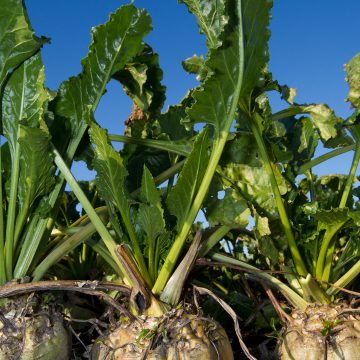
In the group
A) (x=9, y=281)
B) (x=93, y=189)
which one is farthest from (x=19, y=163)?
(x=93, y=189)

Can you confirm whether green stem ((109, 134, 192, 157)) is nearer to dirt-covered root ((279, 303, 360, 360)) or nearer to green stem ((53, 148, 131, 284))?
green stem ((53, 148, 131, 284))

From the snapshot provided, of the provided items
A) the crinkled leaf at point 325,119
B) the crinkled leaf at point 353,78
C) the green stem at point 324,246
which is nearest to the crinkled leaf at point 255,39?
the crinkled leaf at point 325,119

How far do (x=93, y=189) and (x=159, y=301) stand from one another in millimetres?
1228

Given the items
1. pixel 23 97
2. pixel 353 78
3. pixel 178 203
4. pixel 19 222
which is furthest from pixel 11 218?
pixel 353 78

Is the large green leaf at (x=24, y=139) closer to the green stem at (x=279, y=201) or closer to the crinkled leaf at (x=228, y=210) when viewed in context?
the crinkled leaf at (x=228, y=210)

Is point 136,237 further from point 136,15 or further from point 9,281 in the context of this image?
point 136,15

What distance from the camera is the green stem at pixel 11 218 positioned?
1.95 meters

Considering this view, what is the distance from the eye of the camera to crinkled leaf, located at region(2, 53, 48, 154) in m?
2.11

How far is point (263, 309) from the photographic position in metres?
2.45

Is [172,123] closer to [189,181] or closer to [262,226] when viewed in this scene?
[189,181]

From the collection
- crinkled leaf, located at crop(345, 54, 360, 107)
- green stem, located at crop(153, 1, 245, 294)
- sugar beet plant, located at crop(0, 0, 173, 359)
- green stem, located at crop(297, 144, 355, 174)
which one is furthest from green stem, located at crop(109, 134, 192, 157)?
crinkled leaf, located at crop(345, 54, 360, 107)

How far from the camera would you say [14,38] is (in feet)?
6.95

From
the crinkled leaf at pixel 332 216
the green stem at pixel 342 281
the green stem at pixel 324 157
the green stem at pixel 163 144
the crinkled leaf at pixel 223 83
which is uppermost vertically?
the crinkled leaf at pixel 223 83

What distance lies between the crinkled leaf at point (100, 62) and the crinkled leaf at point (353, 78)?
3.34 ft
